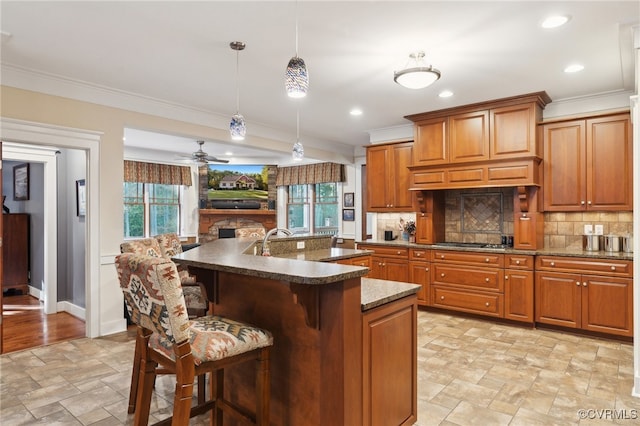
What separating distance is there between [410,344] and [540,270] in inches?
112

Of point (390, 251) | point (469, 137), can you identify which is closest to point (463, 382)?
point (390, 251)

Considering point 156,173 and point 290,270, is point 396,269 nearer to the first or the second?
point 290,270

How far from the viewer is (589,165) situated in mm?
4258

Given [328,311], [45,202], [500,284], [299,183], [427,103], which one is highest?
[427,103]

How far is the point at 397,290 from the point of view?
6.89 feet

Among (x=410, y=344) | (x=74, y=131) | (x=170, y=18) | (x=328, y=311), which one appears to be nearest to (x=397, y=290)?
(x=410, y=344)

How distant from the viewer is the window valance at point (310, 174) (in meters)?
8.46

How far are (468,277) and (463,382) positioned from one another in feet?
6.36

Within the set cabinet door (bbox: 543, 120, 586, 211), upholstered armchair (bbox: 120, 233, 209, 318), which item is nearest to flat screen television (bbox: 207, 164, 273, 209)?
upholstered armchair (bbox: 120, 233, 209, 318)

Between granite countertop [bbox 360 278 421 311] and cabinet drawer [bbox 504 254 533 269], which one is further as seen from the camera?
cabinet drawer [bbox 504 254 533 269]

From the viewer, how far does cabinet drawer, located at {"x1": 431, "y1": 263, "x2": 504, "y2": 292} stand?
14.8 feet

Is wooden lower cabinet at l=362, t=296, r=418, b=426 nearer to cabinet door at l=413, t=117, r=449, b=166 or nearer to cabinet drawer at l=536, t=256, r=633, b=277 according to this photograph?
cabinet drawer at l=536, t=256, r=633, b=277

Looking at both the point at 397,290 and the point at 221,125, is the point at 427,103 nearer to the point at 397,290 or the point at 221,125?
the point at 221,125

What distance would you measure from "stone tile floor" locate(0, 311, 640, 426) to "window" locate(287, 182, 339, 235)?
4.99 metres
